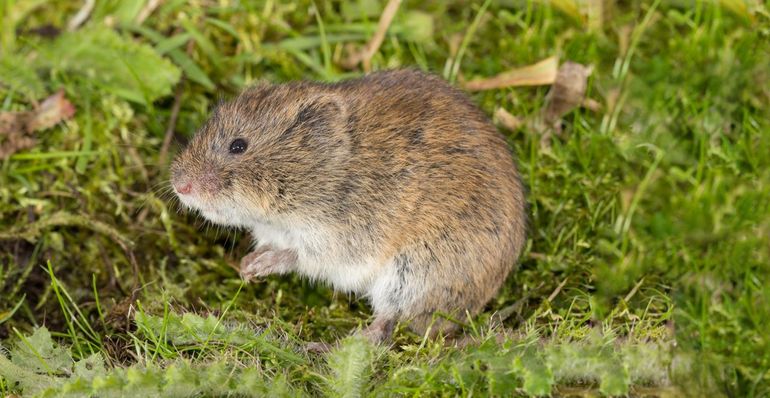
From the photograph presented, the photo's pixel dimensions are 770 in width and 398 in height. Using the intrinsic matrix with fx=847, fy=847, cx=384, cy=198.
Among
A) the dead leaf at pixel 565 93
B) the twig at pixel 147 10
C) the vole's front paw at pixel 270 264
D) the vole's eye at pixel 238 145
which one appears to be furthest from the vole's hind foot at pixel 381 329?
the twig at pixel 147 10

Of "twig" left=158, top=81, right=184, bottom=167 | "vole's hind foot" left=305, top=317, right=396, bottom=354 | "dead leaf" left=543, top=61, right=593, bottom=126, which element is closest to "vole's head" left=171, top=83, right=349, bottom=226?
"vole's hind foot" left=305, top=317, right=396, bottom=354

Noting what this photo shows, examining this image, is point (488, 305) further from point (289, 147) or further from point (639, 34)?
point (639, 34)

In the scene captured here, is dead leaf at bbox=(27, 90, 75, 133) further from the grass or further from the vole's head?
the vole's head

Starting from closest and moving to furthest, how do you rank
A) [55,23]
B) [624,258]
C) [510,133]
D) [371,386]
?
[371,386] < [624,258] < [510,133] < [55,23]

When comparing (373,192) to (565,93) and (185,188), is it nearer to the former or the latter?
(185,188)

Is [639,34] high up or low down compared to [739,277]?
up

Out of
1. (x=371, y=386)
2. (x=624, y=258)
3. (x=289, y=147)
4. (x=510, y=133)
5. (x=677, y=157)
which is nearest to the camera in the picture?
(x=371, y=386)

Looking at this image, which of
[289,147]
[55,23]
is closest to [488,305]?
[289,147]

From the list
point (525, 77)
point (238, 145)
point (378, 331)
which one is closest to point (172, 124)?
point (238, 145)
